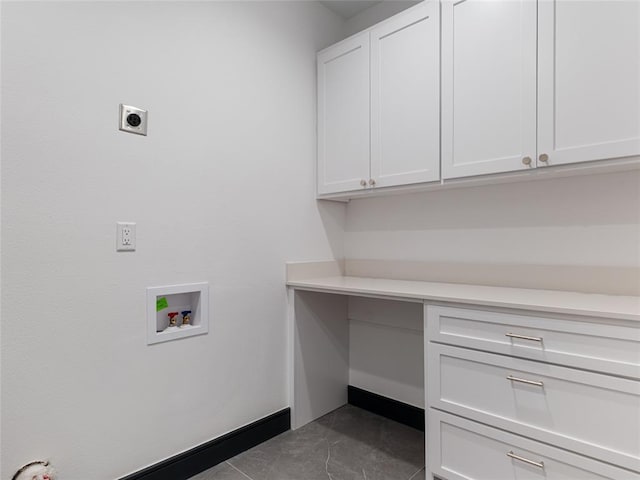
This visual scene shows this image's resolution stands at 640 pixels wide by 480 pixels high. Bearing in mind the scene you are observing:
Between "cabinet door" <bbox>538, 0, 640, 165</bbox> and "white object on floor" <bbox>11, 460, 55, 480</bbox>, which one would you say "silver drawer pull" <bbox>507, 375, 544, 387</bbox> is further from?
"white object on floor" <bbox>11, 460, 55, 480</bbox>

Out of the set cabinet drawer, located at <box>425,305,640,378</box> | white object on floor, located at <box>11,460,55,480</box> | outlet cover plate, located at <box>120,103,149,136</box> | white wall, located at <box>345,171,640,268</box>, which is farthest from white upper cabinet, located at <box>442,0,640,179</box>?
white object on floor, located at <box>11,460,55,480</box>

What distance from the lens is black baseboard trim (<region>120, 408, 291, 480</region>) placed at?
155 cm

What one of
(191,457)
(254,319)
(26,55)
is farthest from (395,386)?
(26,55)

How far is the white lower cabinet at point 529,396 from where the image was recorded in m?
1.11

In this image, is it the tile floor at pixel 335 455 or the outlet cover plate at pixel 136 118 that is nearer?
the outlet cover plate at pixel 136 118

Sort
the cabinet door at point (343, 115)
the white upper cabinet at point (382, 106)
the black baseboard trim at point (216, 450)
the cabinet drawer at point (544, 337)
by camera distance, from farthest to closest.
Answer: the cabinet door at point (343, 115), the white upper cabinet at point (382, 106), the black baseboard trim at point (216, 450), the cabinet drawer at point (544, 337)

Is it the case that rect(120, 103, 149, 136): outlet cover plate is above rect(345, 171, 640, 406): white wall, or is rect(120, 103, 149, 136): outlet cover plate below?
above

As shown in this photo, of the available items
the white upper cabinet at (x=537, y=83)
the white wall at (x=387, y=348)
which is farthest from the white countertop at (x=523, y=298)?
the white upper cabinet at (x=537, y=83)

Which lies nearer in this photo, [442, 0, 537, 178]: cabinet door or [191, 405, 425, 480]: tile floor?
[442, 0, 537, 178]: cabinet door

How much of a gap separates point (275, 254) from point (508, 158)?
1.29 m

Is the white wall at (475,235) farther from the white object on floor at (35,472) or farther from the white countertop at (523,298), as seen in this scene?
the white object on floor at (35,472)

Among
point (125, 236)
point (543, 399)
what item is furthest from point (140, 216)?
point (543, 399)

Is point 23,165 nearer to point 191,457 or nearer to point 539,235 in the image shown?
point 191,457

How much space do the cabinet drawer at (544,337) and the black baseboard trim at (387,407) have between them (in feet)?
2.88
